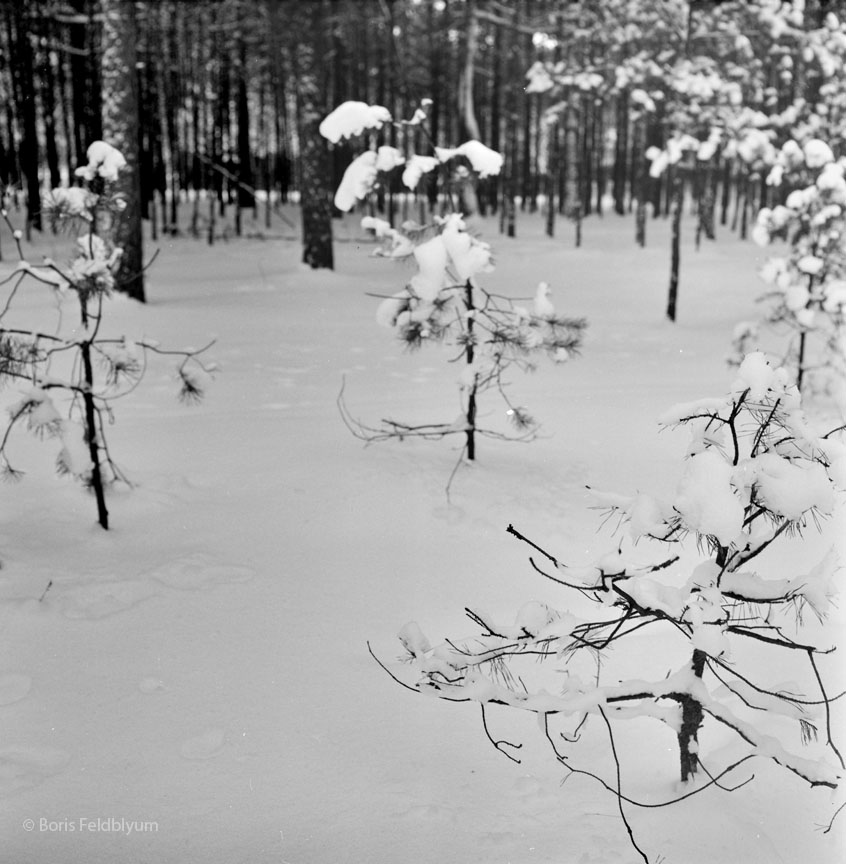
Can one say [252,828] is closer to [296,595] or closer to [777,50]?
[296,595]

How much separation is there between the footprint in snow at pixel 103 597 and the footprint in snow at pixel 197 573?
12cm

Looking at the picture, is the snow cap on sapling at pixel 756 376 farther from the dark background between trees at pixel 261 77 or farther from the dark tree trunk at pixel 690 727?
the dark background between trees at pixel 261 77

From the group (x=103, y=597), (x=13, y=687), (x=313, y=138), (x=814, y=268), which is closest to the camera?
(x=13, y=687)

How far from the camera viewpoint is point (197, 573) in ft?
16.9

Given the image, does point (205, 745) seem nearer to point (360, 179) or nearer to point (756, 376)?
point (756, 376)

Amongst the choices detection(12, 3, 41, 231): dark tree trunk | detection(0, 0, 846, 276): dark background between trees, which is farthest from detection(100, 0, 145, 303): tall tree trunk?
detection(12, 3, 41, 231): dark tree trunk

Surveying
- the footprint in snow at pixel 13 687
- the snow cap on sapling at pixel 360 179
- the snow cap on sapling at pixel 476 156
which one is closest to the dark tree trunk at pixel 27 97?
the snow cap on sapling at pixel 360 179

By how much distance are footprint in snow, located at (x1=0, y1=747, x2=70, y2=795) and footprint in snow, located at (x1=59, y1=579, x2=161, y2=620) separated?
3.69 ft

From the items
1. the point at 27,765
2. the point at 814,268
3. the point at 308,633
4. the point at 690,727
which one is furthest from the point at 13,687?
the point at 814,268

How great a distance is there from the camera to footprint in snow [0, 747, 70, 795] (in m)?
3.37

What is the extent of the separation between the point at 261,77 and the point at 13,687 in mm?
32885

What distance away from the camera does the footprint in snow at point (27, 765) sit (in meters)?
3.37

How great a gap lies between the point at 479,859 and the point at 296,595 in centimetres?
231

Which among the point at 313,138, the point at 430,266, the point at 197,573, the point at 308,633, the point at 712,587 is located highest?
the point at 313,138
